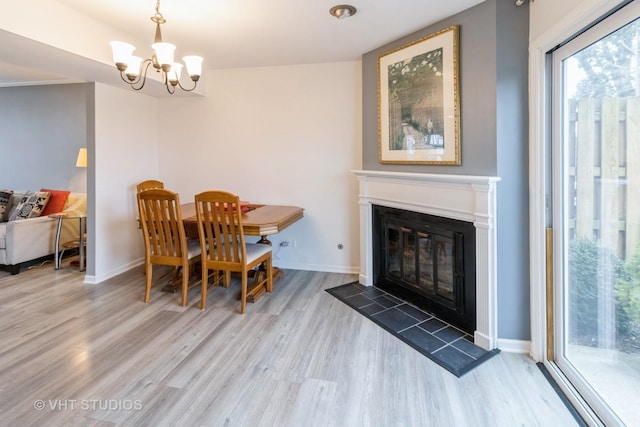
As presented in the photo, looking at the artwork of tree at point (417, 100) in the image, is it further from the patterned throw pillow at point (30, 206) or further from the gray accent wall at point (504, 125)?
the patterned throw pillow at point (30, 206)

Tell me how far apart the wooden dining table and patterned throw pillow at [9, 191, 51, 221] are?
6.56 feet

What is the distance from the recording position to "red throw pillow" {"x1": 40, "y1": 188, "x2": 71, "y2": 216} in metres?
4.46

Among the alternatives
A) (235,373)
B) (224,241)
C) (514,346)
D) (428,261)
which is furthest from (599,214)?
Result: (224,241)

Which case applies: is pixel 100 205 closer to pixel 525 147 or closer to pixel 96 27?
pixel 96 27

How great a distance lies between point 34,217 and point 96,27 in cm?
284

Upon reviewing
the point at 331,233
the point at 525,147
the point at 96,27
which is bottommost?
the point at 331,233

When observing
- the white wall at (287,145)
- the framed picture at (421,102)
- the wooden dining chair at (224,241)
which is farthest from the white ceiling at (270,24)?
the wooden dining chair at (224,241)

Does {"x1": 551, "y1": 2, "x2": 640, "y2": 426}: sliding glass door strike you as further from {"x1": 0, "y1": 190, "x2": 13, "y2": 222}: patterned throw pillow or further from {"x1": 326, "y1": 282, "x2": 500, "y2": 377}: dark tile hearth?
{"x1": 0, "y1": 190, "x2": 13, "y2": 222}: patterned throw pillow

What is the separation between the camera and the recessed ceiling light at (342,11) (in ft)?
8.23

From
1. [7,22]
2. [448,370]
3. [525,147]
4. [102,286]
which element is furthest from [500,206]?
[102,286]

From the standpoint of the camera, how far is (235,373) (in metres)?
2.12

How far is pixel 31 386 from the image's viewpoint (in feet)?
6.48

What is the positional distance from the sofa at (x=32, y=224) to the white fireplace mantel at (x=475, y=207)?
391 centimetres

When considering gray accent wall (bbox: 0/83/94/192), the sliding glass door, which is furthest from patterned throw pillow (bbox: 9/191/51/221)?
the sliding glass door
